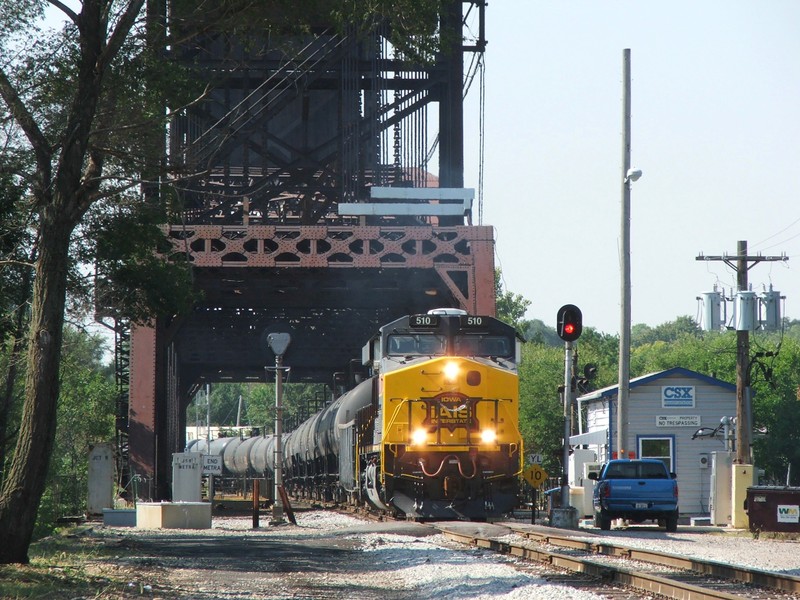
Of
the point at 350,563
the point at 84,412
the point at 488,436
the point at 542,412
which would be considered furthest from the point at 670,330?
the point at 350,563

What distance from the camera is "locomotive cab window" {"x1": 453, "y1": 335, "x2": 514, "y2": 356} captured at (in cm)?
2336

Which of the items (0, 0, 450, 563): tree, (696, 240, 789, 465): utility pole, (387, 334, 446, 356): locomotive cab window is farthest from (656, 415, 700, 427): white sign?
(0, 0, 450, 563): tree

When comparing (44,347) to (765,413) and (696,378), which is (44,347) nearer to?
(696,378)

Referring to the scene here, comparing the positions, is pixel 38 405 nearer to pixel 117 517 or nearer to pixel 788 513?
pixel 117 517

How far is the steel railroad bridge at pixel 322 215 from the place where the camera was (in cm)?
3400

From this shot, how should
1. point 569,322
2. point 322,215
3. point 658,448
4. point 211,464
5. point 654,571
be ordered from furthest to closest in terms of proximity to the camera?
point 322,215 < point 658,448 < point 211,464 < point 569,322 < point 654,571

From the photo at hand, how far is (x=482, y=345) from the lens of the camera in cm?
2350

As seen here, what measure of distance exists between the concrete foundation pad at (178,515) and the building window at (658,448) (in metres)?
18.1

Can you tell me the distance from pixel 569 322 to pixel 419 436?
469 centimetres

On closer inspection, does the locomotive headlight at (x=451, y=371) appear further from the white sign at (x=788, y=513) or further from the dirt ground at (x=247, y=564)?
the white sign at (x=788, y=513)

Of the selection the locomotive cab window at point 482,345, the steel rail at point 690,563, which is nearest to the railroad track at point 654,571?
the steel rail at point 690,563

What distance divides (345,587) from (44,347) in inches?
213

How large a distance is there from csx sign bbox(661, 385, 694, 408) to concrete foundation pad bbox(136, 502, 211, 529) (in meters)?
18.9

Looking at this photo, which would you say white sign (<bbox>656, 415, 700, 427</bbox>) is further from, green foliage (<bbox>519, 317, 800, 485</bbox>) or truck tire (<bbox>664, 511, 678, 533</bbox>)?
green foliage (<bbox>519, 317, 800, 485</bbox>)
